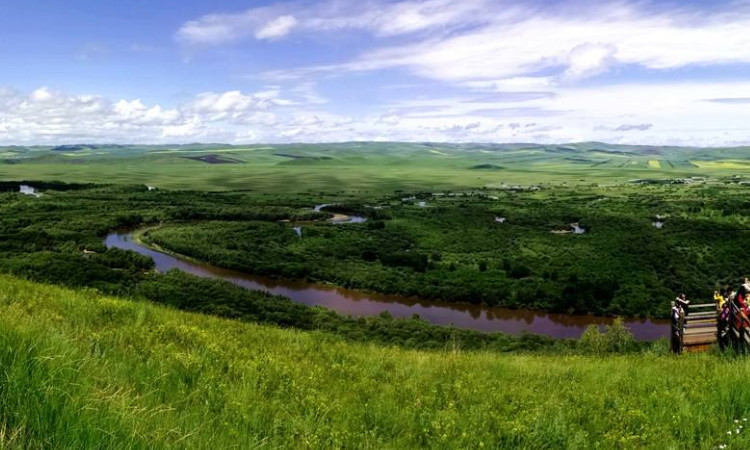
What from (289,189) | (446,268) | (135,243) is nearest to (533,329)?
(446,268)

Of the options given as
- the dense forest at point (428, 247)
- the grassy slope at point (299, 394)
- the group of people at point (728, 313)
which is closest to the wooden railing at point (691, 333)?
the group of people at point (728, 313)

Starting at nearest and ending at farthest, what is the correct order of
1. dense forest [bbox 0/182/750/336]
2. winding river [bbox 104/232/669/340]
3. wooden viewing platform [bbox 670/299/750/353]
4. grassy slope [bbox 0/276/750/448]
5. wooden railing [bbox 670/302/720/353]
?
grassy slope [bbox 0/276/750/448] → wooden viewing platform [bbox 670/299/750/353] → wooden railing [bbox 670/302/720/353] → winding river [bbox 104/232/669/340] → dense forest [bbox 0/182/750/336]

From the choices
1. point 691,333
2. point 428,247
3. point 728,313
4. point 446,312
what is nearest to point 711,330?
point 691,333

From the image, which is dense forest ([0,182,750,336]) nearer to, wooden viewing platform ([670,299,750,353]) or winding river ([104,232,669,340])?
winding river ([104,232,669,340])

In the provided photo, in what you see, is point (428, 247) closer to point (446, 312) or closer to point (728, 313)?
point (446, 312)

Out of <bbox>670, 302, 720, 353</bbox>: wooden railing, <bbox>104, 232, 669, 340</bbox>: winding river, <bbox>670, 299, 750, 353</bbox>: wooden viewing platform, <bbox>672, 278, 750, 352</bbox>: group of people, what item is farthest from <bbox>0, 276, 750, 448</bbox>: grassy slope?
<bbox>104, 232, 669, 340</bbox>: winding river

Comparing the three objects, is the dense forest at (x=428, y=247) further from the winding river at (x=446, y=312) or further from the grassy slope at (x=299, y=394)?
the grassy slope at (x=299, y=394)
